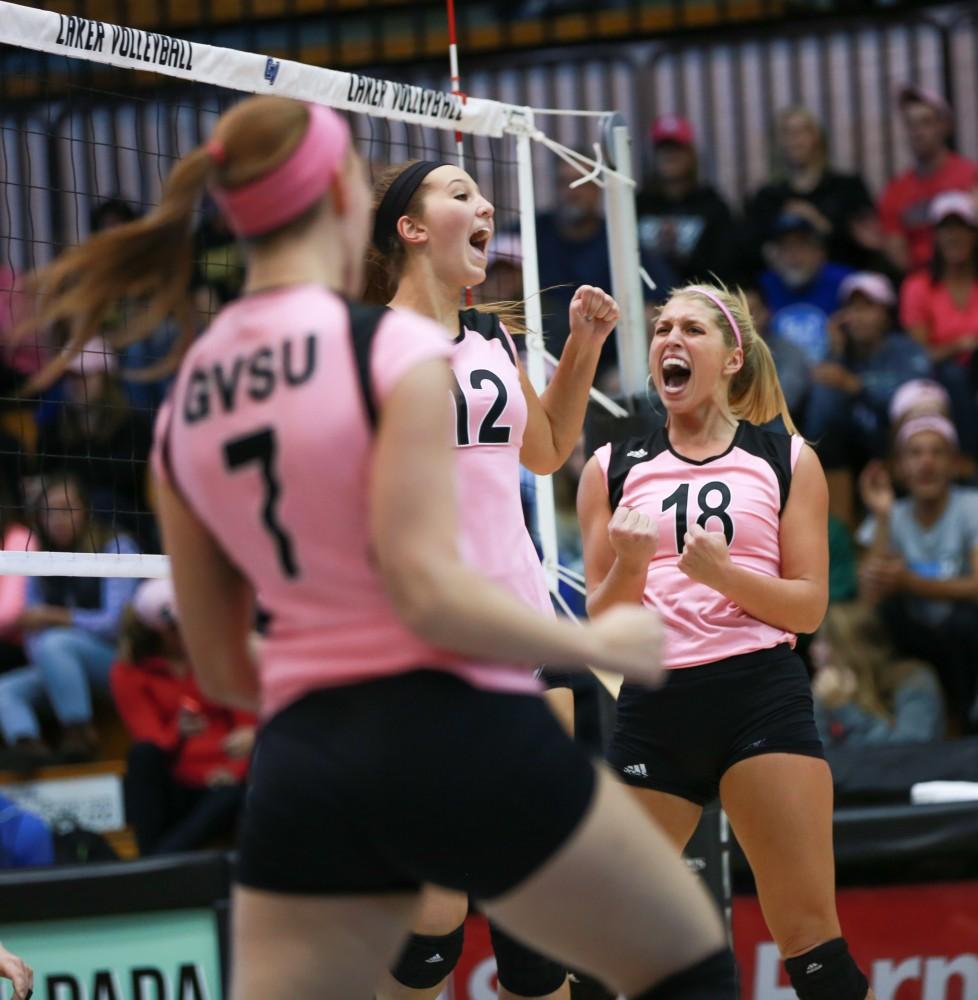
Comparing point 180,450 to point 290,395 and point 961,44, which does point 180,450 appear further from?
point 961,44

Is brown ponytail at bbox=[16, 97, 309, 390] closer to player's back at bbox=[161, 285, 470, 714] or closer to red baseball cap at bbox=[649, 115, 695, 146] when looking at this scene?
player's back at bbox=[161, 285, 470, 714]

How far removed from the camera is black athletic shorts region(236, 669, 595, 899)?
2.25 meters

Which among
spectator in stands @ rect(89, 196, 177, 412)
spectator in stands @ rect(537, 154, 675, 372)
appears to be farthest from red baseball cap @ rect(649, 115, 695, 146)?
spectator in stands @ rect(89, 196, 177, 412)

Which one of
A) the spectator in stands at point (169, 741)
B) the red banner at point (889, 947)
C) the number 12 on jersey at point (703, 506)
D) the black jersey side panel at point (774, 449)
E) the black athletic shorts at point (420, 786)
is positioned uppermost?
the black jersey side panel at point (774, 449)

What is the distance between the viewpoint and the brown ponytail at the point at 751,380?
14.5ft

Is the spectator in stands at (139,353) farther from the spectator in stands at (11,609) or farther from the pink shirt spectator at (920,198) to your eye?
the pink shirt spectator at (920,198)

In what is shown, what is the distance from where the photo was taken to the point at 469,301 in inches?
202

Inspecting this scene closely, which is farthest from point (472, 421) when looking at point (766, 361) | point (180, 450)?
point (180, 450)

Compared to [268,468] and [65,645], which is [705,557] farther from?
[65,645]

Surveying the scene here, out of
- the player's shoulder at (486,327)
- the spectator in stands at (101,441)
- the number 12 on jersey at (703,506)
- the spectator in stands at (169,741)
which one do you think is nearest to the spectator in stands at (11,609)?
the spectator in stands at (101,441)

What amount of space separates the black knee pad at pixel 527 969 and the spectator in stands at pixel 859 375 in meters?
Answer: 4.52

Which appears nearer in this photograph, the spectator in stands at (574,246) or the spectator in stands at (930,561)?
the spectator in stands at (930,561)

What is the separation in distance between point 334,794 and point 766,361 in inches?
98.2

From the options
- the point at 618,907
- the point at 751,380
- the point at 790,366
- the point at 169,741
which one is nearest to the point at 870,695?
the point at 790,366
